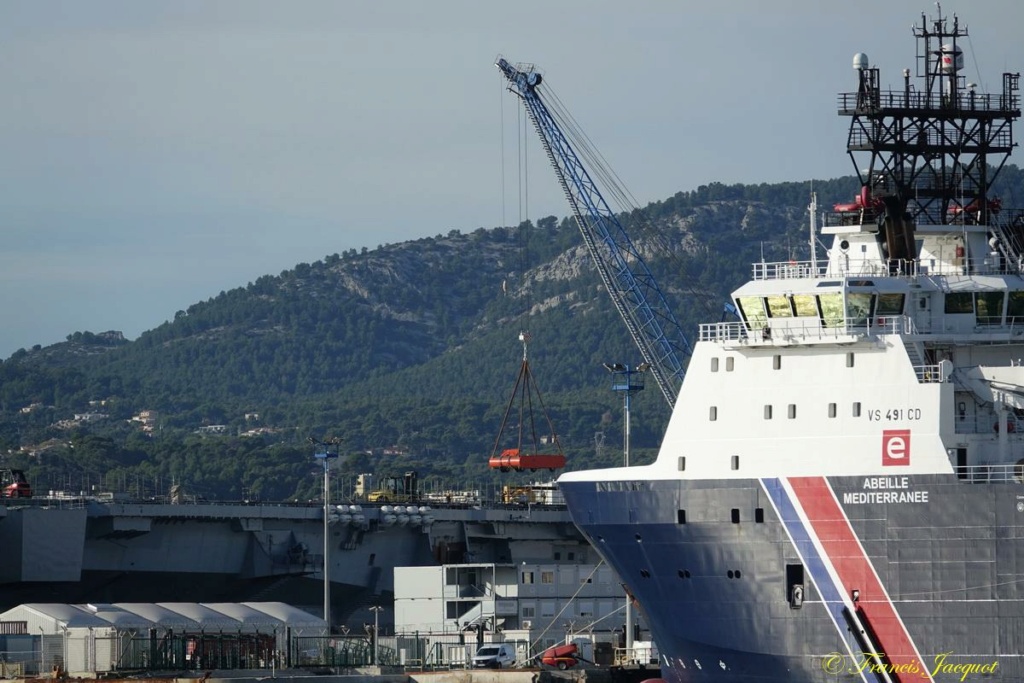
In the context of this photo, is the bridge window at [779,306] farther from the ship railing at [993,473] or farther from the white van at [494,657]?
the white van at [494,657]

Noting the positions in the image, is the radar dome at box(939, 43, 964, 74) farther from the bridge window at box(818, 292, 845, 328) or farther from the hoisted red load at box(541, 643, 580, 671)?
the hoisted red load at box(541, 643, 580, 671)

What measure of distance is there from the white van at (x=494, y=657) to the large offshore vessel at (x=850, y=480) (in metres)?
12.8

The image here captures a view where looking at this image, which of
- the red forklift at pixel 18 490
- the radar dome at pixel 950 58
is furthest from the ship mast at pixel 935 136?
the red forklift at pixel 18 490

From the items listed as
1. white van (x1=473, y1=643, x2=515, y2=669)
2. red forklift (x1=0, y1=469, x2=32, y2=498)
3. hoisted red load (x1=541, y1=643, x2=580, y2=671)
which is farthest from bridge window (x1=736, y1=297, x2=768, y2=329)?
red forklift (x1=0, y1=469, x2=32, y2=498)

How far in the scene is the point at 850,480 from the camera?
174 ft

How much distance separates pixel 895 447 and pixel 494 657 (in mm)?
22469

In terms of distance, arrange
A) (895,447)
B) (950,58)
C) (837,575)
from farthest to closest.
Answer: (950,58)
(895,447)
(837,575)

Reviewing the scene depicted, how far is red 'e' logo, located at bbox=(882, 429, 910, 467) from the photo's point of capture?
174 ft

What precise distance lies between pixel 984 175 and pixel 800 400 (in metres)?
11.1

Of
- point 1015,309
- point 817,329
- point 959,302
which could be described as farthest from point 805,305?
point 1015,309

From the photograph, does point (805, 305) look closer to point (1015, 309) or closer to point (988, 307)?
point (988, 307)

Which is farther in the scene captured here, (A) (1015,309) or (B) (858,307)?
(A) (1015,309)

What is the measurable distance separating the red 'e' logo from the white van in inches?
829

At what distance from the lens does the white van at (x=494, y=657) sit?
70.5m
